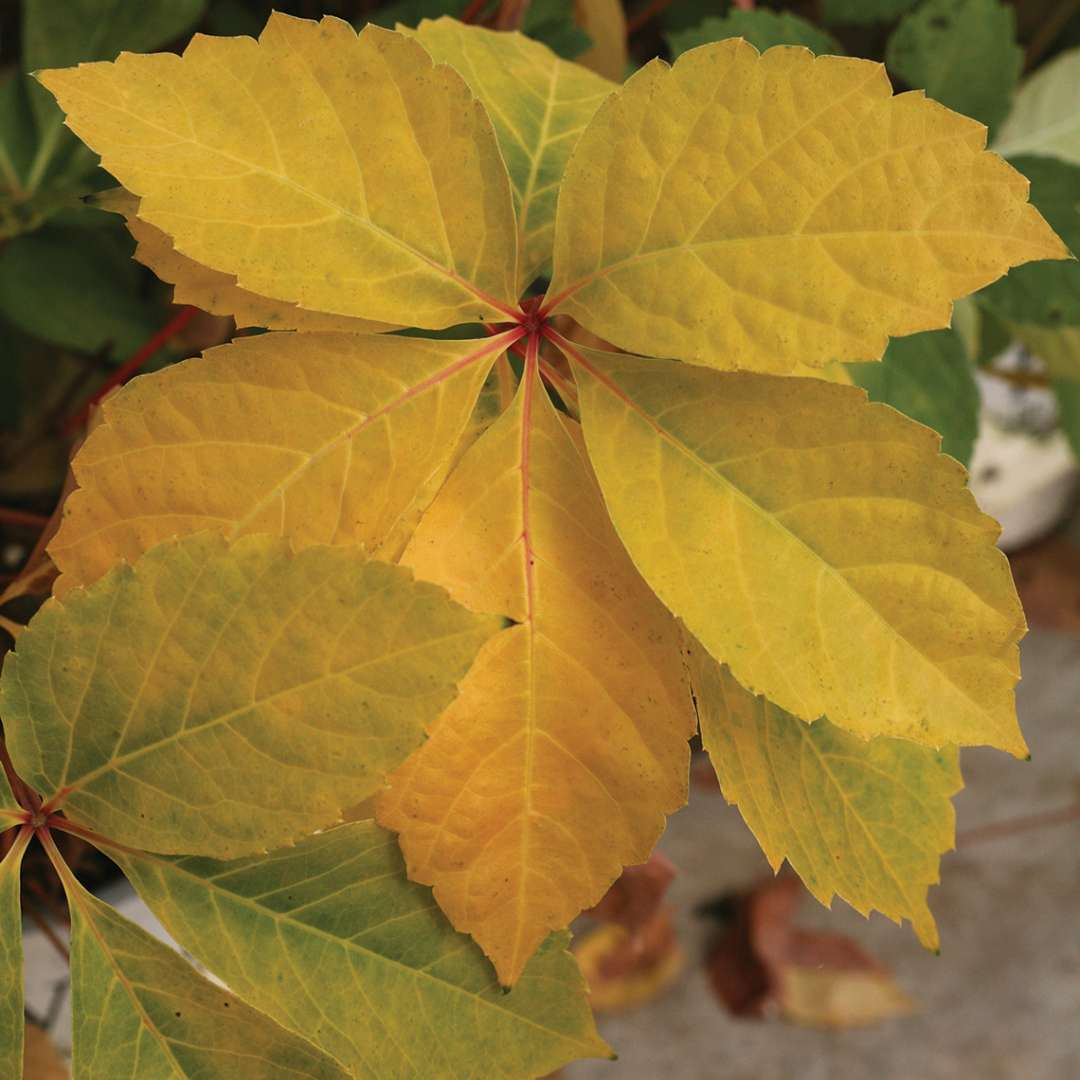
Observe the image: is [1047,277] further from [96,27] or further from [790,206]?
[96,27]

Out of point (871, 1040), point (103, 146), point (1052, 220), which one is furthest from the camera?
point (871, 1040)

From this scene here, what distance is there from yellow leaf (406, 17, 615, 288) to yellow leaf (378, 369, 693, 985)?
4cm

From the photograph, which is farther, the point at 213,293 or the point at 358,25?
the point at 358,25

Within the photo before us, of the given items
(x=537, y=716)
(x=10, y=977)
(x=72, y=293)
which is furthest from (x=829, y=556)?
(x=72, y=293)

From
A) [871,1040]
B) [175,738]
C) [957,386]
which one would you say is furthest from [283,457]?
[871,1040]

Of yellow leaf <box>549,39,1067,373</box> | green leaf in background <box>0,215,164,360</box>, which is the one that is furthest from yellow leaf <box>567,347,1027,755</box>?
green leaf in background <box>0,215,164,360</box>

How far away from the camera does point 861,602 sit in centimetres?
20

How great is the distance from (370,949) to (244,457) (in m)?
0.10

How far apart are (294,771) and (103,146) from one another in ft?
0.36

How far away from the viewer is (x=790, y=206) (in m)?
0.19

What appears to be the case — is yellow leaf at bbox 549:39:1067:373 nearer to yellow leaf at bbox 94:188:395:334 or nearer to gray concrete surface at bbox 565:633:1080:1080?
yellow leaf at bbox 94:188:395:334

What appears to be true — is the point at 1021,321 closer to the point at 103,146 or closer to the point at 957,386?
the point at 957,386

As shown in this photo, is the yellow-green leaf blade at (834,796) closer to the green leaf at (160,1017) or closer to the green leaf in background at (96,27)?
the green leaf at (160,1017)

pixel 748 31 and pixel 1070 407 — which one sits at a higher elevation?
pixel 748 31
